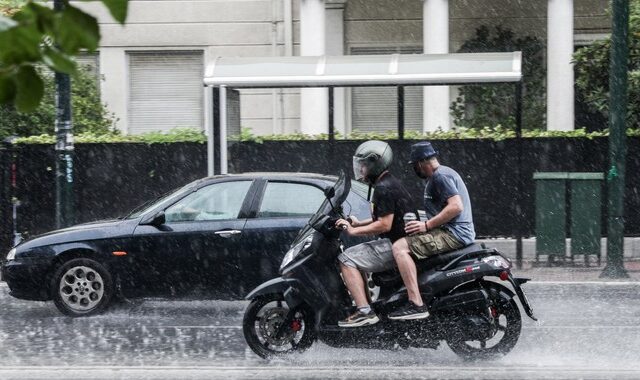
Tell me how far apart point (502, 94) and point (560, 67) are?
1.10 metres

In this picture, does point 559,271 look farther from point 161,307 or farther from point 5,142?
point 5,142

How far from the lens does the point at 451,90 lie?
20.5m

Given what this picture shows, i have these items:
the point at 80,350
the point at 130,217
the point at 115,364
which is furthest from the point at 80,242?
the point at 115,364

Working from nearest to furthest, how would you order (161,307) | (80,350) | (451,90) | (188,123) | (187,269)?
(80,350), (187,269), (161,307), (451,90), (188,123)

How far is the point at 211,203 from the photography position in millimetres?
10680

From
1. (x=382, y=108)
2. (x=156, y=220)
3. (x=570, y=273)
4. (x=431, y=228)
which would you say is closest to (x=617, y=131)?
(x=570, y=273)

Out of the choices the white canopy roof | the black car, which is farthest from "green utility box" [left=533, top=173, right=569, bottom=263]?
the black car

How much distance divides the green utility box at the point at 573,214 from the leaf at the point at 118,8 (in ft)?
43.3

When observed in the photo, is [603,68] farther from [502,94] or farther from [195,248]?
[195,248]

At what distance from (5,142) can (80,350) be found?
8098 mm

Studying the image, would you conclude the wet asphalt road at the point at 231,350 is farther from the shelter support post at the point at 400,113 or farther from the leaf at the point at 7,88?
the leaf at the point at 7,88

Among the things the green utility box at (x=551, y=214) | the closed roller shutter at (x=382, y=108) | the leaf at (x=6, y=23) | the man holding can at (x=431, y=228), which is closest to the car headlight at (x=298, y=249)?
the man holding can at (x=431, y=228)

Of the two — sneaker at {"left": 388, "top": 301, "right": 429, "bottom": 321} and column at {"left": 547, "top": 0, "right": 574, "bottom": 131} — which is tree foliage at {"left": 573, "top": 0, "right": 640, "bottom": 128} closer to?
column at {"left": 547, "top": 0, "right": 574, "bottom": 131}

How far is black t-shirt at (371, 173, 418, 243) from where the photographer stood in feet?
26.0
